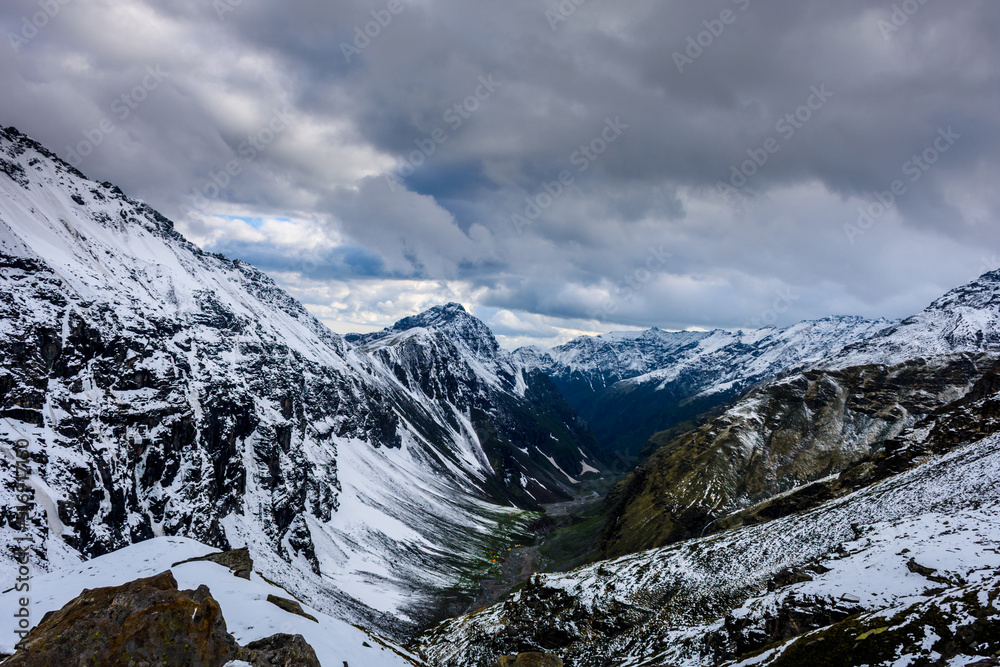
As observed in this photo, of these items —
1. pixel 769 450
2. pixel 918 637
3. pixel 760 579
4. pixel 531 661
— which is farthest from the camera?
pixel 769 450

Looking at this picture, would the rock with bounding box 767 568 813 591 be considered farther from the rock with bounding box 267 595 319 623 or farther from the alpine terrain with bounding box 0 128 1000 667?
the rock with bounding box 267 595 319 623

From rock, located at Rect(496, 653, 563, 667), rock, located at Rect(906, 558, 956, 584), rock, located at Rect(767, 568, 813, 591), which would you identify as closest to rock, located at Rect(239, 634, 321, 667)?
rock, located at Rect(496, 653, 563, 667)

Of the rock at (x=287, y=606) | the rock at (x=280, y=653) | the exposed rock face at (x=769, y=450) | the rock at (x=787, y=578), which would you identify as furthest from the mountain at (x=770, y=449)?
the rock at (x=280, y=653)

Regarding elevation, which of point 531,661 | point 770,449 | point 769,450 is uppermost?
point 531,661

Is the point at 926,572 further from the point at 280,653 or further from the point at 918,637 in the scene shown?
the point at 280,653

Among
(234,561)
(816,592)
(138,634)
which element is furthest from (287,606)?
(816,592)

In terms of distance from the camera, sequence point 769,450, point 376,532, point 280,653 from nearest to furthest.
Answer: point 280,653 < point 769,450 < point 376,532

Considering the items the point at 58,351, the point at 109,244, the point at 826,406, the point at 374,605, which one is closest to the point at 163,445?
the point at 58,351

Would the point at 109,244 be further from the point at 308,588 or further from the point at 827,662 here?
the point at 827,662
